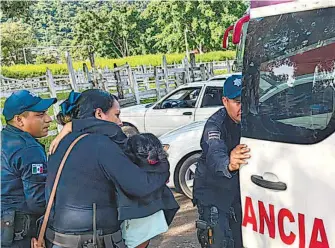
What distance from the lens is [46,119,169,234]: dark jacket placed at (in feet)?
6.95

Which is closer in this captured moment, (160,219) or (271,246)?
(271,246)

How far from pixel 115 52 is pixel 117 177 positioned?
244ft

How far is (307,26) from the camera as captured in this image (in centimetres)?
196

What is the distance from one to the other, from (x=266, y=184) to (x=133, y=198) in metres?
0.64

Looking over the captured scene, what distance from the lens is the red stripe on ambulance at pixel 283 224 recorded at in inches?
74.4

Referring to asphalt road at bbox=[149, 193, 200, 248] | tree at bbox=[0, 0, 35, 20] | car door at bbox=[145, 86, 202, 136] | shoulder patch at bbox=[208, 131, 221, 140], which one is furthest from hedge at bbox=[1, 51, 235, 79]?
shoulder patch at bbox=[208, 131, 221, 140]

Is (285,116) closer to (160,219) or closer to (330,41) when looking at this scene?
(330,41)

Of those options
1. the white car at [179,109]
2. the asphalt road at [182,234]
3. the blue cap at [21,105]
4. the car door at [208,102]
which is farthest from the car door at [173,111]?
the blue cap at [21,105]

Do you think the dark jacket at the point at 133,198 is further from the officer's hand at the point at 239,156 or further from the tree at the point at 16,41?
the tree at the point at 16,41

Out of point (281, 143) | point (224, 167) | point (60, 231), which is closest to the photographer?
point (281, 143)

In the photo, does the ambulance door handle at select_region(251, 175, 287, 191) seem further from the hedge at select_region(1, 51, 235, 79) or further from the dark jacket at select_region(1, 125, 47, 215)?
the hedge at select_region(1, 51, 235, 79)

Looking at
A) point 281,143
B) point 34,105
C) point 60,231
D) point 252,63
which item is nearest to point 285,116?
point 281,143

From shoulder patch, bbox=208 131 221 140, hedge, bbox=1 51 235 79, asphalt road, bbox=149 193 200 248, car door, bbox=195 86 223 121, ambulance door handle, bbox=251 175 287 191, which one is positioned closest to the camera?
ambulance door handle, bbox=251 175 287 191

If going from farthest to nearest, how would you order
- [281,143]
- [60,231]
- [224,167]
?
1. [224,167]
2. [60,231]
3. [281,143]
